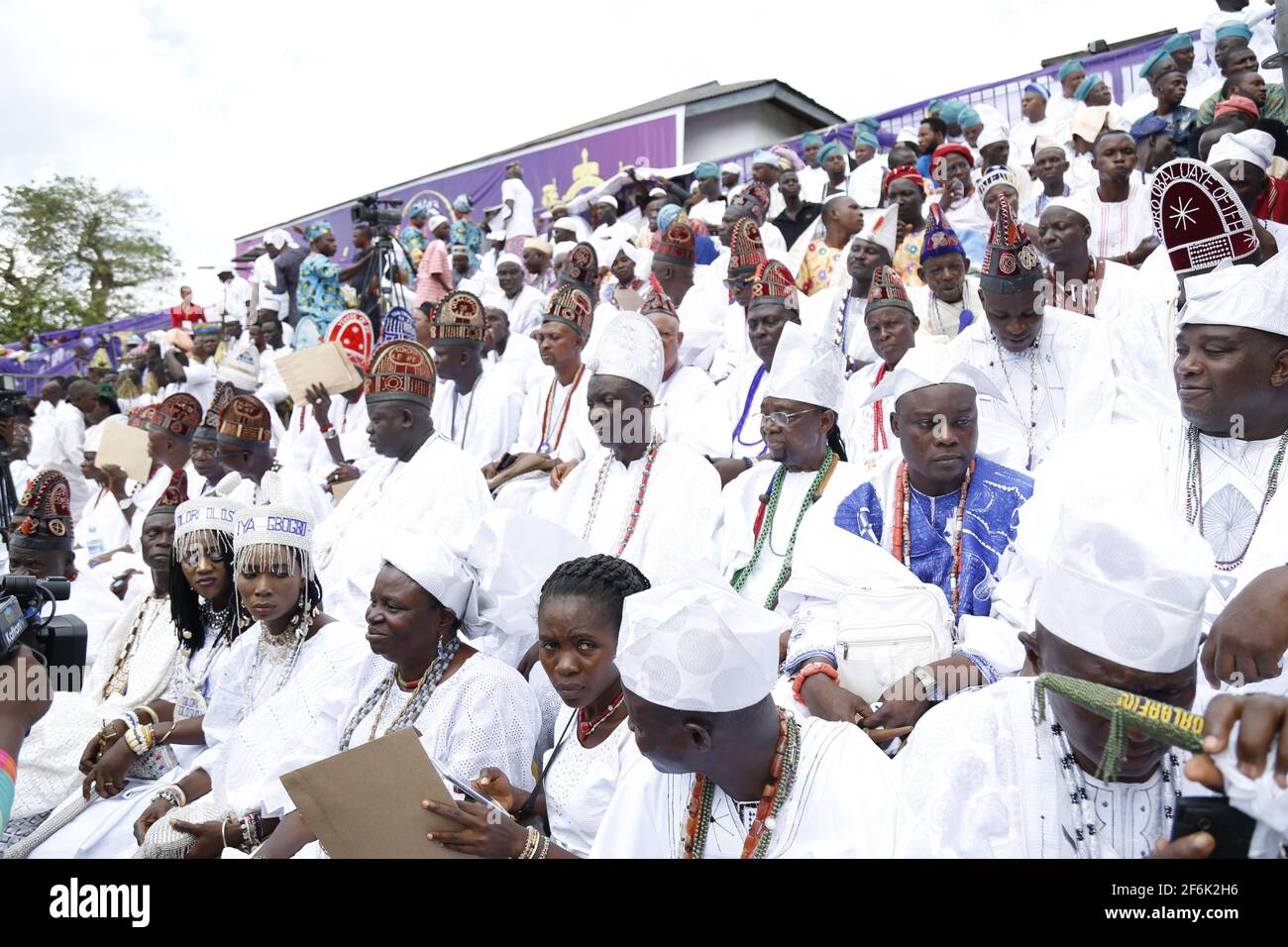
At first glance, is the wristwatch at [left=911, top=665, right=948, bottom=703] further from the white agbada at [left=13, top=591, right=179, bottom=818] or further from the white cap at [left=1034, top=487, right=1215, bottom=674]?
the white agbada at [left=13, top=591, right=179, bottom=818]

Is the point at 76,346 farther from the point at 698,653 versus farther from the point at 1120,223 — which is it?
the point at 698,653

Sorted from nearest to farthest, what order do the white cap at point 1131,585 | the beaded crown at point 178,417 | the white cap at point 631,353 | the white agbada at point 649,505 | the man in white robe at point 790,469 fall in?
the white cap at point 1131,585
the man in white robe at point 790,469
the white agbada at point 649,505
the white cap at point 631,353
the beaded crown at point 178,417

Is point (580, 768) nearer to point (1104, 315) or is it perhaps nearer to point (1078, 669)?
point (1078, 669)

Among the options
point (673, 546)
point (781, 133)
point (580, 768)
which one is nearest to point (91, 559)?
point (673, 546)

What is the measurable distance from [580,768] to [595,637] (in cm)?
39

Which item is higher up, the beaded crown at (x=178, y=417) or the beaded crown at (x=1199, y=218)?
the beaded crown at (x=1199, y=218)

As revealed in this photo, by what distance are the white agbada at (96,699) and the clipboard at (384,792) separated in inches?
91.5

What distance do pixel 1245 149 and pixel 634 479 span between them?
410cm

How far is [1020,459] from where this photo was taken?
14.4ft

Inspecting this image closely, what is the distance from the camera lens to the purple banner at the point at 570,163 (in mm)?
19031

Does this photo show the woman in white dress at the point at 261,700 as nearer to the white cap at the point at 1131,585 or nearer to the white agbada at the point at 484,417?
the white cap at the point at 1131,585

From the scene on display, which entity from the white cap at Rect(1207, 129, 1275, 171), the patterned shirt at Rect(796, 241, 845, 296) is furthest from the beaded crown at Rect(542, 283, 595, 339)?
the white cap at Rect(1207, 129, 1275, 171)

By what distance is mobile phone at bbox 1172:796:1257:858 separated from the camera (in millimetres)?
1422

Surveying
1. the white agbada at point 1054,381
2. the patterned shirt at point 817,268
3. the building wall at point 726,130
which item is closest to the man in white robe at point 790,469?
the white agbada at point 1054,381
